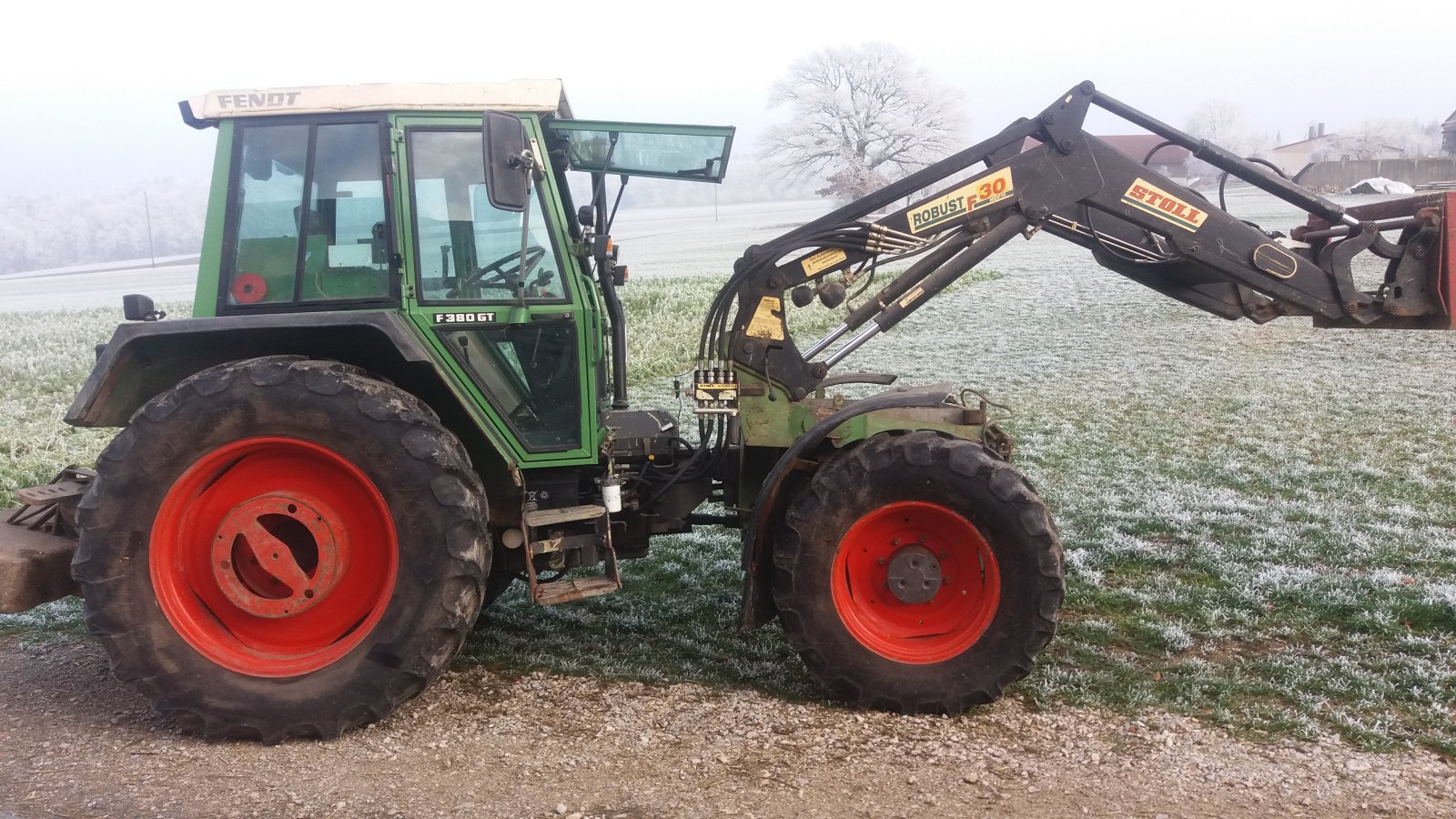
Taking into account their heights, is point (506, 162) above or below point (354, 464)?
above

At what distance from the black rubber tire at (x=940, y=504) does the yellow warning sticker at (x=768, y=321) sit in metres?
0.78

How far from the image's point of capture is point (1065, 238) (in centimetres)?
498

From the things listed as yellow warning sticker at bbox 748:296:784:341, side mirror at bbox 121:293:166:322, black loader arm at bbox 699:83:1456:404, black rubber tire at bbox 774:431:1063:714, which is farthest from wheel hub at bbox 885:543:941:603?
side mirror at bbox 121:293:166:322

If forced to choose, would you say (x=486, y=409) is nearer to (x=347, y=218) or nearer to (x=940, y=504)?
(x=347, y=218)

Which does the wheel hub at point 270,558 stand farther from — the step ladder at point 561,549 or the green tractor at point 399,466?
the step ladder at point 561,549

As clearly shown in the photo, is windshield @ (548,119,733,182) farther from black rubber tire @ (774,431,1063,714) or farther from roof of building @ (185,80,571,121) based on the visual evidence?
black rubber tire @ (774,431,1063,714)

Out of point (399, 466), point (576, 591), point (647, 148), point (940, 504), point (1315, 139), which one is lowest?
point (576, 591)

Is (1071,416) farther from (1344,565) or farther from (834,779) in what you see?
(834,779)

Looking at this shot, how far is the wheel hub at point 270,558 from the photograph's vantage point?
177 inches

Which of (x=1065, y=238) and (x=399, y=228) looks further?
(x=1065, y=238)

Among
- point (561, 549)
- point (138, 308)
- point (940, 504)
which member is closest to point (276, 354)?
point (138, 308)

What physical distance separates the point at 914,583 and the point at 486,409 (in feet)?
7.02

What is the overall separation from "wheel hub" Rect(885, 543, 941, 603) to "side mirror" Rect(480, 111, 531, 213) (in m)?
2.33

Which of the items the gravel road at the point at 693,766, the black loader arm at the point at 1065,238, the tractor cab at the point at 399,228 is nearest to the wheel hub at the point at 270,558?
the gravel road at the point at 693,766
